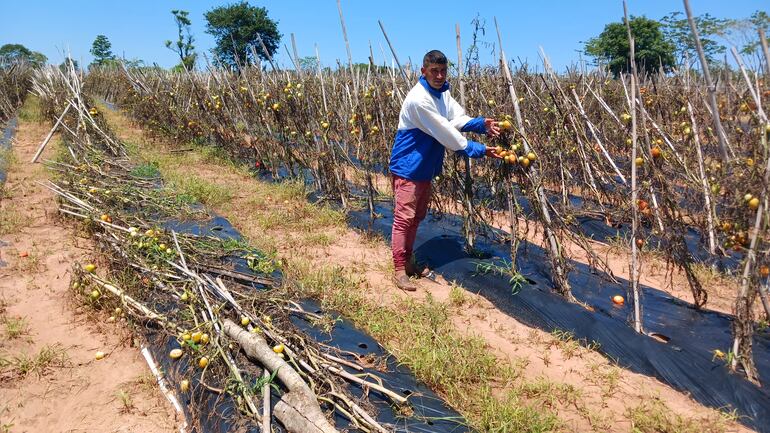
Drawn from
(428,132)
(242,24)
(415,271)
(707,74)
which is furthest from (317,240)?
(242,24)

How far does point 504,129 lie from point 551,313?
1.24 meters

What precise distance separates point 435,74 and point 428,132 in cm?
38

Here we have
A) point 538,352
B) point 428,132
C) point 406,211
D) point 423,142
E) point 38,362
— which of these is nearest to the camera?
point 38,362

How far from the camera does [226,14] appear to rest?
34.4 m

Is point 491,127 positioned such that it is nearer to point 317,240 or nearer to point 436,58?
point 436,58

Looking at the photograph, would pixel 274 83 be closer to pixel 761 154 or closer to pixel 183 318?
pixel 183 318

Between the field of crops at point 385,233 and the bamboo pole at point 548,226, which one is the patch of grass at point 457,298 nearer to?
the field of crops at point 385,233

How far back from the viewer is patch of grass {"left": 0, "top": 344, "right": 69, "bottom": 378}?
2568mm

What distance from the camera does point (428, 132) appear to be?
3.23 m

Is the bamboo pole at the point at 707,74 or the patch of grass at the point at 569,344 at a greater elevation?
the bamboo pole at the point at 707,74

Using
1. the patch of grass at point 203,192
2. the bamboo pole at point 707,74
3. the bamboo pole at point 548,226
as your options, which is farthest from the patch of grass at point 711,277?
the patch of grass at point 203,192

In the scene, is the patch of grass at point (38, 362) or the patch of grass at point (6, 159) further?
the patch of grass at point (6, 159)

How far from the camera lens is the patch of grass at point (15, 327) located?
9.36 feet

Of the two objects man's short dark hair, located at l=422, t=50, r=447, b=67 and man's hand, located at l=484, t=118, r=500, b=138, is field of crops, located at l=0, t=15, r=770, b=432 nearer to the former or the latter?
man's hand, located at l=484, t=118, r=500, b=138
